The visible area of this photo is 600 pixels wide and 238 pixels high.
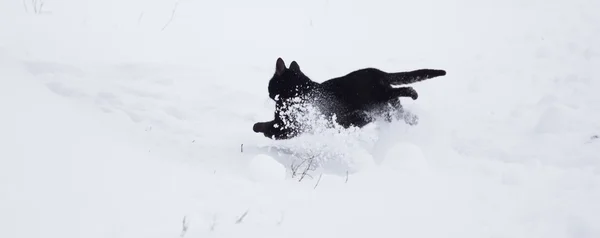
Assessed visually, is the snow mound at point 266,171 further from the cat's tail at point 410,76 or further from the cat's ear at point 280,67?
the cat's tail at point 410,76

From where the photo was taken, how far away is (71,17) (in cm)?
441

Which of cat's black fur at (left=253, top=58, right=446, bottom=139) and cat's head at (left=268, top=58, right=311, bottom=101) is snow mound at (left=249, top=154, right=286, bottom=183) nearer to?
cat's black fur at (left=253, top=58, right=446, bottom=139)

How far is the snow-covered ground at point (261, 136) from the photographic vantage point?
6.62 feet

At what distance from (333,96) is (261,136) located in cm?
56

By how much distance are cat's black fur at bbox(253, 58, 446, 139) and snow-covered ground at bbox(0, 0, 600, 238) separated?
0.13 m

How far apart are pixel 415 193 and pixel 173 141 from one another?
146 cm

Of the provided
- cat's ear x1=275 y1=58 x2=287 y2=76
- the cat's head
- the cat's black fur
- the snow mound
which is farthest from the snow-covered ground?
cat's ear x1=275 y1=58 x2=287 y2=76

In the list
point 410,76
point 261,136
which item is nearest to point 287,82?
point 261,136

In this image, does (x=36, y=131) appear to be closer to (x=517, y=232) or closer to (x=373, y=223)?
(x=373, y=223)

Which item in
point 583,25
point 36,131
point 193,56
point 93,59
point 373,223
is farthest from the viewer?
point 583,25

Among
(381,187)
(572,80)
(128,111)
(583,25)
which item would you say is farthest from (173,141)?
(583,25)

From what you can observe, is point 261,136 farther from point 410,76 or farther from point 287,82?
point 410,76

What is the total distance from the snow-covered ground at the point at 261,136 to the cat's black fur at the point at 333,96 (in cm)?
13

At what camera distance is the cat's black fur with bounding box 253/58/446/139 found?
116 inches
